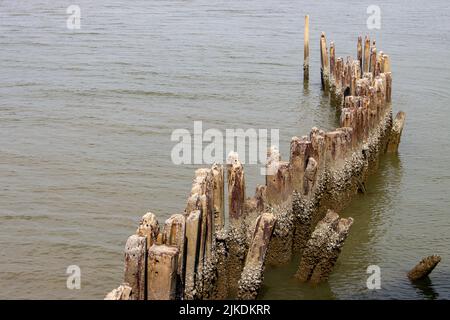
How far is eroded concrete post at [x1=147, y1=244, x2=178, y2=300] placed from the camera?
7758mm

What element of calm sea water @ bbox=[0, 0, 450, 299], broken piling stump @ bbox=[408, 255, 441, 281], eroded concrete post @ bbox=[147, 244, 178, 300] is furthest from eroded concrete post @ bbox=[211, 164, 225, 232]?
broken piling stump @ bbox=[408, 255, 441, 281]

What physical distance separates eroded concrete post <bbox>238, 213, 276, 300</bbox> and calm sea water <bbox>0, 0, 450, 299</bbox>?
818mm

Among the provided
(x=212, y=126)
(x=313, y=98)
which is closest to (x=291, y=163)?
(x=212, y=126)

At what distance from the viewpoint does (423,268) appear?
10.8 meters

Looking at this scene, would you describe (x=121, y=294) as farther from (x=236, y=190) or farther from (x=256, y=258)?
(x=236, y=190)

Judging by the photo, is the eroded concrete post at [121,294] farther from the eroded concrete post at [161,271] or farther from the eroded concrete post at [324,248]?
the eroded concrete post at [324,248]

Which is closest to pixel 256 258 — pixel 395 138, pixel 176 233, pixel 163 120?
pixel 176 233

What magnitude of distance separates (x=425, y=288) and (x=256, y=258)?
2799mm

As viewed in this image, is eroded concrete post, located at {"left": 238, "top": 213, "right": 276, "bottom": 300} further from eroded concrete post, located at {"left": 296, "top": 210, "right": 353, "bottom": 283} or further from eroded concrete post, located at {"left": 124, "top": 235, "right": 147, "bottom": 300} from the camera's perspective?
eroded concrete post, located at {"left": 124, "top": 235, "right": 147, "bottom": 300}

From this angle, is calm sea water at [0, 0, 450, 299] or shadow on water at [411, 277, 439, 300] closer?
shadow on water at [411, 277, 439, 300]

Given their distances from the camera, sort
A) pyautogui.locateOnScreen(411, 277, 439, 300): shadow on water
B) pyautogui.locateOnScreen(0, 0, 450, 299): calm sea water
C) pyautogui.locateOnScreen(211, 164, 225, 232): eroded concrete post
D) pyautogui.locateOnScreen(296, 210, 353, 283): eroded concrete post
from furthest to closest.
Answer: pyautogui.locateOnScreen(0, 0, 450, 299): calm sea water < pyautogui.locateOnScreen(411, 277, 439, 300): shadow on water < pyautogui.locateOnScreen(296, 210, 353, 283): eroded concrete post < pyautogui.locateOnScreen(211, 164, 225, 232): eroded concrete post

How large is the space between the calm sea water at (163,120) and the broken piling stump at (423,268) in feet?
0.46
